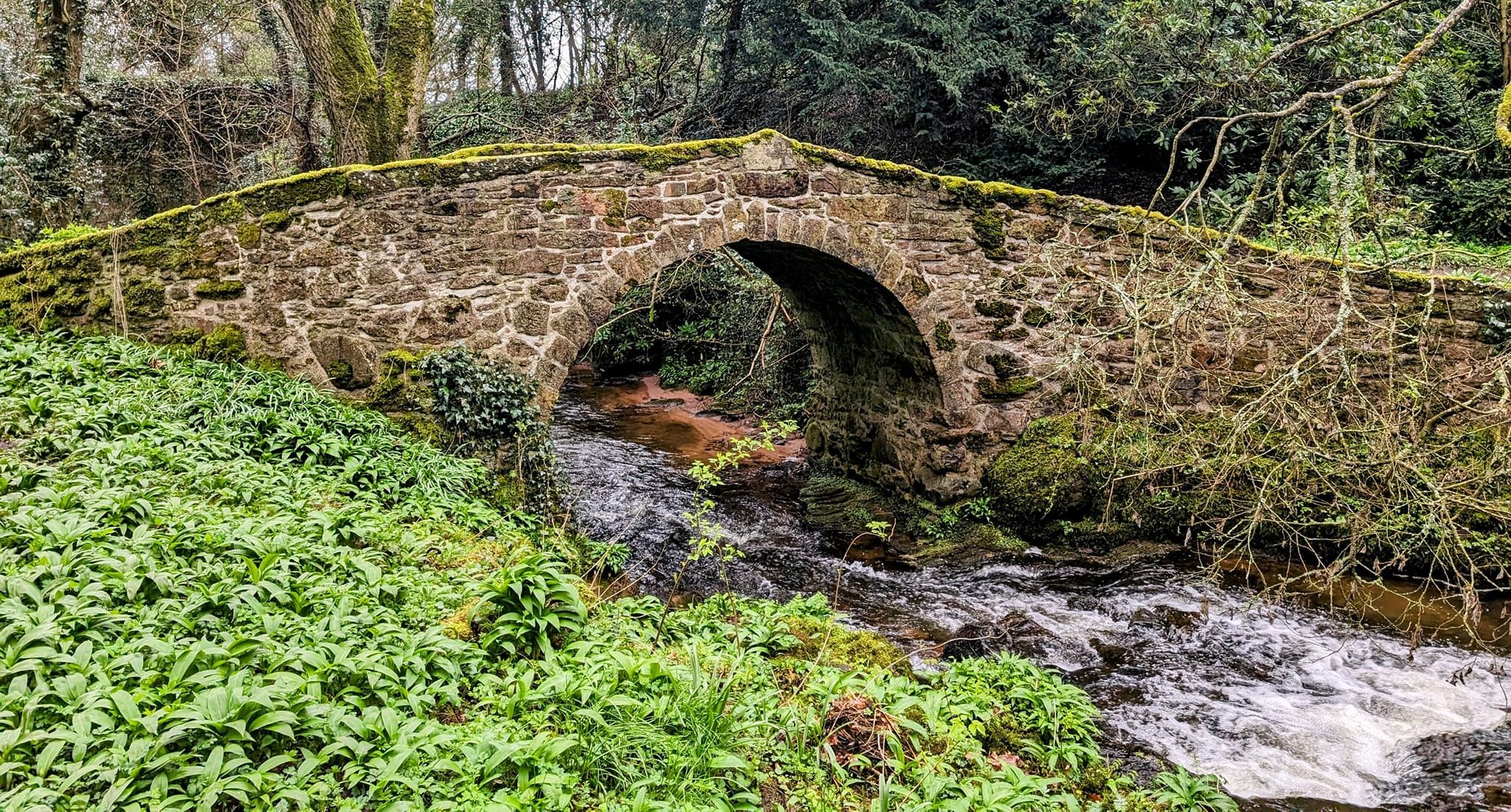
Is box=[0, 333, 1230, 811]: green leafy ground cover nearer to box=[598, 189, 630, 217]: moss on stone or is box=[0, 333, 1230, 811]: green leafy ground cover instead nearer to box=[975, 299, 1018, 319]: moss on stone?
box=[598, 189, 630, 217]: moss on stone

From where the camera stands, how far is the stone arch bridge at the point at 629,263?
Answer: 19.8ft

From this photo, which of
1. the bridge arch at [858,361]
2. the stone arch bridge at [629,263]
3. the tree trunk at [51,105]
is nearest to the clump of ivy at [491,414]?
the stone arch bridge at [629,263]

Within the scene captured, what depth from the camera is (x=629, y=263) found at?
6.55 metres

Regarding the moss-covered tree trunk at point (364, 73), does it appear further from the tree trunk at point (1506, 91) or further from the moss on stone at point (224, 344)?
the tree trunk at point (1506, 91)

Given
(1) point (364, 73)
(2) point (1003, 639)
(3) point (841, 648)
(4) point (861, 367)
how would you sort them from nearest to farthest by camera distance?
(3) point (841, 648) → (2) point (1003, 639) → (1) point (364, 73) → (4) point (861, 367)

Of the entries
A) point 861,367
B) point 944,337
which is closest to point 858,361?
point 861,367

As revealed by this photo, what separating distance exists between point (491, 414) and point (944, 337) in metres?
4.11

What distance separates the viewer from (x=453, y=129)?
14.5m

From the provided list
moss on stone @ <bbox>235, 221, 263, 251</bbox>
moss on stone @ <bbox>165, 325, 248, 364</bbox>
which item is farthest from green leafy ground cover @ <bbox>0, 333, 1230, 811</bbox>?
moss on stone @ <bbox>235, 221, 263, 251</bbox>

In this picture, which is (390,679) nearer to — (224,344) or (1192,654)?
(224,344)

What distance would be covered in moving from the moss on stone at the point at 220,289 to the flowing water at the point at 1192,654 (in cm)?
337

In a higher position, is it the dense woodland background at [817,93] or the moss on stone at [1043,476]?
the dense woodland background at [817,93]

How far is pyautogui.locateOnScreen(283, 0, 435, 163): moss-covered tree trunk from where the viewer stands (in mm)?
8234

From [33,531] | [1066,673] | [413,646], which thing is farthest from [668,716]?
[1066,673]
